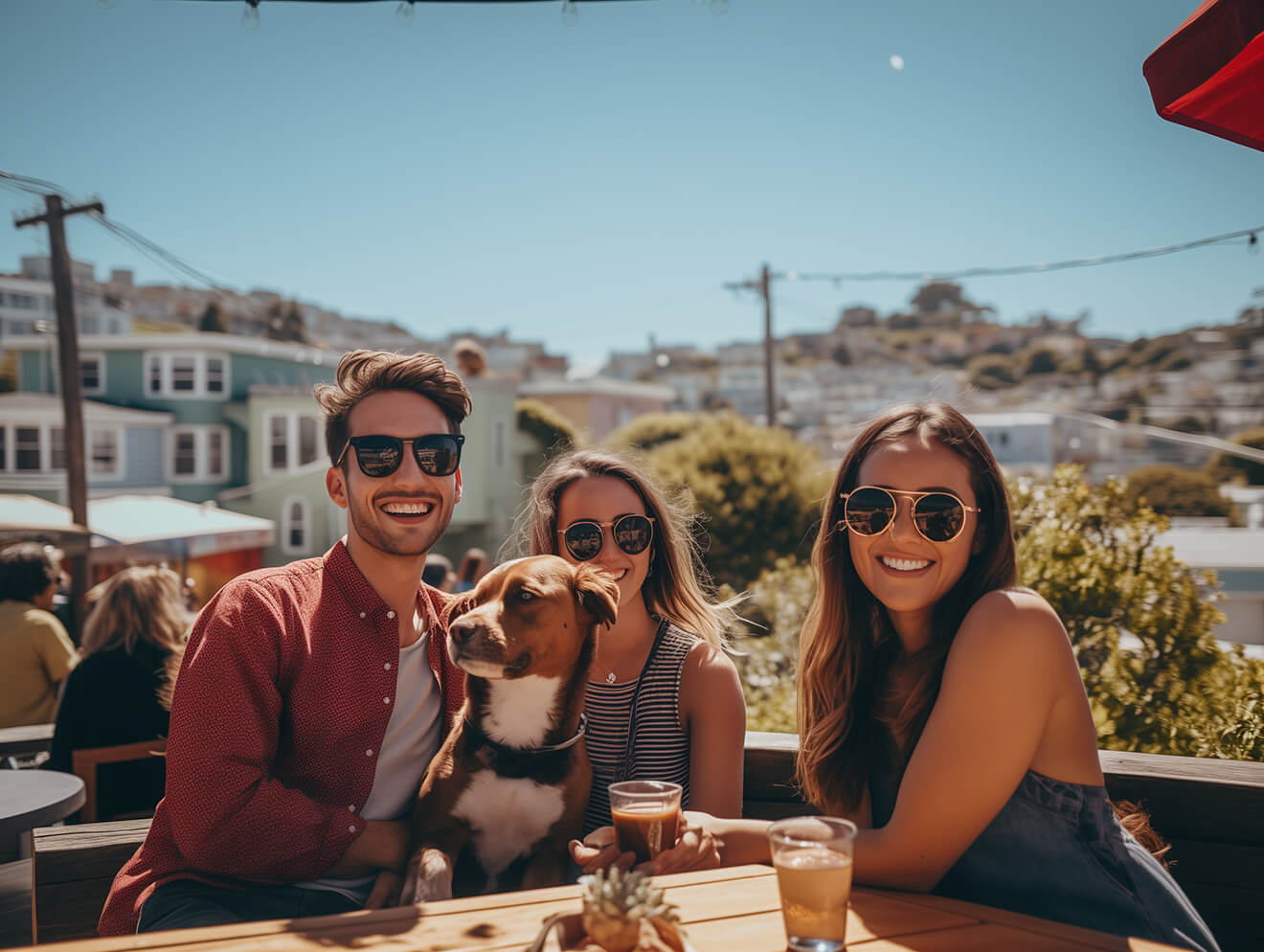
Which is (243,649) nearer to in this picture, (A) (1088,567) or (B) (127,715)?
(B) (127,715)

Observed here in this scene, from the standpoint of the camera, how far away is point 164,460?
1328 inches

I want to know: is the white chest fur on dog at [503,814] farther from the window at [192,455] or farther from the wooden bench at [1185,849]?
the window at [192,455]

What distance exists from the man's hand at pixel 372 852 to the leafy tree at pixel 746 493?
42.9 feet

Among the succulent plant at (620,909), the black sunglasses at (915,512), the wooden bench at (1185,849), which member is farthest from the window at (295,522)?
the succulent plant at (620,909)

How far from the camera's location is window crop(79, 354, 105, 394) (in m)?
34.3

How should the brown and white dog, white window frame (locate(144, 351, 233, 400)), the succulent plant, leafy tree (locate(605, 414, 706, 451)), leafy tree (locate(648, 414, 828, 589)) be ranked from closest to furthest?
the succulent plant → the brown and white dog → leafy tree (locate(648, 414, 828, 589)) → white window frame (locate(144, 351, 233, 400)) → leafy tree (locate(605, 414, 706, 451))

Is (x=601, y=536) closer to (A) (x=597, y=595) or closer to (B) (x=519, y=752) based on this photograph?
(A) (x=597, y=595)

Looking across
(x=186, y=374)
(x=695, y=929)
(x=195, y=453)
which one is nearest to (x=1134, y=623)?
(x=695, y=929)

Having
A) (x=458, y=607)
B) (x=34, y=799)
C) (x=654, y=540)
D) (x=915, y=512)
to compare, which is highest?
(x=915, y=512)

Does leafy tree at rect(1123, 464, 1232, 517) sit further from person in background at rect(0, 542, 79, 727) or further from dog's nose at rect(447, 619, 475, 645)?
dog's nose at rect(447, 619, 475, 645)

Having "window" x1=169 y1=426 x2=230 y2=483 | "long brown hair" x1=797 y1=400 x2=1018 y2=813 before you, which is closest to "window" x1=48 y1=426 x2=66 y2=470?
"window" x1=169 y1=426 x2=230 y2=483

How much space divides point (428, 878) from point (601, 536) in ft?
3.65

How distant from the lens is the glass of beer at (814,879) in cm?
147

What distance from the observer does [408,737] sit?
2414mm
